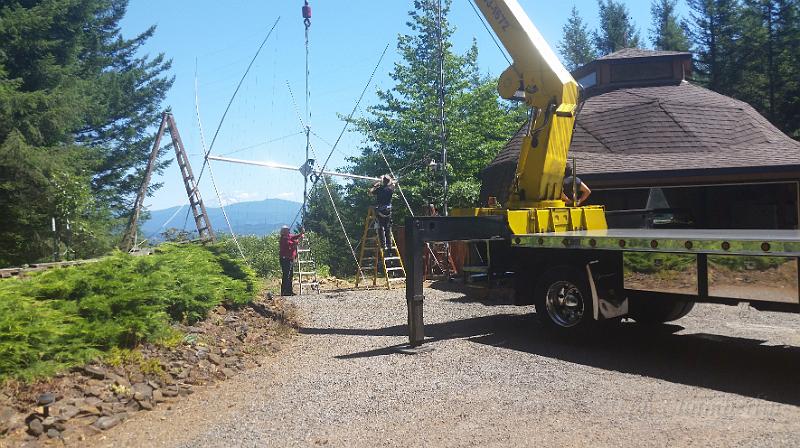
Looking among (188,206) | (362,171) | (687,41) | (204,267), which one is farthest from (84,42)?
(687,41)

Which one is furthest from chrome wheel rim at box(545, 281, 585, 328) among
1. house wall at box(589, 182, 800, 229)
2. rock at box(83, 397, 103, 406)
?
house wall at box(589, 182, 800, 229)

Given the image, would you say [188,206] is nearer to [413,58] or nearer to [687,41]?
[413,58]

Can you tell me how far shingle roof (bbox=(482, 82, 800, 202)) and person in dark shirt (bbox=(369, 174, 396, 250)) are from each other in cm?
454

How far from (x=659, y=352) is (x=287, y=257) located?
9416 mm

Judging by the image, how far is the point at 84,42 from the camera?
28.9 meters

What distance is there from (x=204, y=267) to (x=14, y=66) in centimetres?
1451

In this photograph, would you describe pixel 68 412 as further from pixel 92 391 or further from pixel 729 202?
pixel 729 202

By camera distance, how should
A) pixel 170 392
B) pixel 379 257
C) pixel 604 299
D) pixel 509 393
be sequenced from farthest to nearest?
pixel 379 257 < pixel 604 299 < pixel 170 392 < pixel 509 393

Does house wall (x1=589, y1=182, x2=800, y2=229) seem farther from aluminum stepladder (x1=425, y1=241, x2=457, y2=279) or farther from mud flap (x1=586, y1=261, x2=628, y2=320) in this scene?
mud flap (x1=586, y1=261, x2=628, y2=320)

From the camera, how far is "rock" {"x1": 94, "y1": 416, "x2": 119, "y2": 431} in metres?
5.90

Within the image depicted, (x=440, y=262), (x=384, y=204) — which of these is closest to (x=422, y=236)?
(x=384, y=204)

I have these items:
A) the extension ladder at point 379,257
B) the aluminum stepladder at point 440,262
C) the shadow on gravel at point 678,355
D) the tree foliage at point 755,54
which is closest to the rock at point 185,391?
the shadow on gravel at point 678,355

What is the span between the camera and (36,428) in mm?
5570

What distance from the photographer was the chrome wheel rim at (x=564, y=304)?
9031mm
